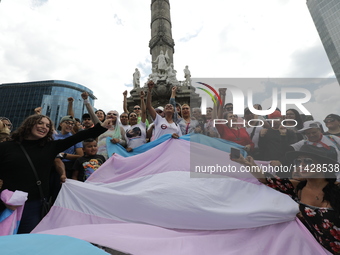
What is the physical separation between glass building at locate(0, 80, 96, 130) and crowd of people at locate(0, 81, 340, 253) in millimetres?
47540

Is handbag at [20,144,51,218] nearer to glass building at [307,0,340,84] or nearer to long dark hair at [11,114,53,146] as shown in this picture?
long dark hair at [11,114,53,146]

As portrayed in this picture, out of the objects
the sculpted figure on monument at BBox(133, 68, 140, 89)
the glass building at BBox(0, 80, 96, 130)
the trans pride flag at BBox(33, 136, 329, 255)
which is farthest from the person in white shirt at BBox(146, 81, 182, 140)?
the glass building at BBox(0, 80, 96, 130)

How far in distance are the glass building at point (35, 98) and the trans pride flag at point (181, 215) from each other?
160 feet

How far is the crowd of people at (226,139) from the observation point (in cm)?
163

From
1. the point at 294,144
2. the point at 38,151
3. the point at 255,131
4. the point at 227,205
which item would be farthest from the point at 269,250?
the point at 38,151

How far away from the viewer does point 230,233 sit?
1.84m

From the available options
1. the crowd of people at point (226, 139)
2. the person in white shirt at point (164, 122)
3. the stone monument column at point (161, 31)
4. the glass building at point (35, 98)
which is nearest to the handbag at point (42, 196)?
the crowd of people at point (226, 139)

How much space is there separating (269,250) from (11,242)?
6.27ft

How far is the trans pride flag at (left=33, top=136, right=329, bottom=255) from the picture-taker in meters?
1.62

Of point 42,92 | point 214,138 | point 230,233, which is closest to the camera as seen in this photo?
point 230,233

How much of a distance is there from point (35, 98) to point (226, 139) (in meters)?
58.1

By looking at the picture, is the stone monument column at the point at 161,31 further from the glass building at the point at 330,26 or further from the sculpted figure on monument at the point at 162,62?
the glass building at the point at 330,26

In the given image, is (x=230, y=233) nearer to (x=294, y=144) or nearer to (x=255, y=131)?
(x=294, y=144)

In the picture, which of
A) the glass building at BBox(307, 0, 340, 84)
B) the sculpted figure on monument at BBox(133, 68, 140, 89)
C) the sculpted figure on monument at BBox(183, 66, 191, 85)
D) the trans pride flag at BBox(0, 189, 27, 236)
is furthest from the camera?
the glass building at BBox(307, 0, 340, 84)
